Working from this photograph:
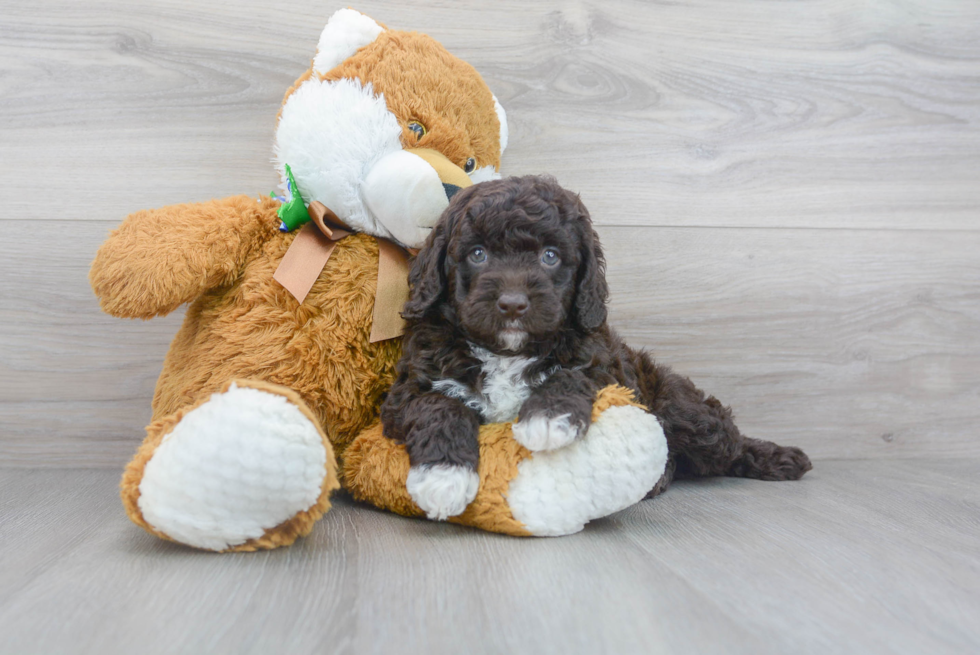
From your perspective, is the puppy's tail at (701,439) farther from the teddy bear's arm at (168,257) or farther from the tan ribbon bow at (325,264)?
the teddy bear's arm at (168,257)

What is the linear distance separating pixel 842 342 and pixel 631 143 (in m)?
0.83

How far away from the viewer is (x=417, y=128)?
1.35 metres

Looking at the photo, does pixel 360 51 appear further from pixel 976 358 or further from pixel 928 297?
pixel 976 358

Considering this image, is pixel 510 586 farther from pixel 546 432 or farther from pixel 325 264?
pixel 325 264

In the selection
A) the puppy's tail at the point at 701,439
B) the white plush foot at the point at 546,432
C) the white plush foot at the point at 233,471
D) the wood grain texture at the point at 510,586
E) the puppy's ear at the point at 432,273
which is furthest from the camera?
the puppy's tail at the point at 701,439

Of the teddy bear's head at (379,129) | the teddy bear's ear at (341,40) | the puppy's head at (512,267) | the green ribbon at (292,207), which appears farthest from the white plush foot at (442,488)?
the teddy bear's ear at (341,40)

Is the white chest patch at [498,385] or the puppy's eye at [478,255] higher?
the puppy's eye at [478,255]

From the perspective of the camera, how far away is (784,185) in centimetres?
191

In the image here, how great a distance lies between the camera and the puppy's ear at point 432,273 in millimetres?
1216

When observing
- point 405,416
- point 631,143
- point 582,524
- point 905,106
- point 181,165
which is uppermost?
point 905,106

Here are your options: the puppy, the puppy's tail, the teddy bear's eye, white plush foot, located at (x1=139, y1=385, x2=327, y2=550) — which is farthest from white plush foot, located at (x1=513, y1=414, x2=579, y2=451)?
the teddy bear's eye

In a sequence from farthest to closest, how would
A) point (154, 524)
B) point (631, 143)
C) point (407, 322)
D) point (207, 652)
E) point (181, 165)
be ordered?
A: point (631, 143) < point (181, 165) < point (407, 322) < point (154, 524) < point (207, 652)

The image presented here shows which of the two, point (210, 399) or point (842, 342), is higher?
point (210, 399)

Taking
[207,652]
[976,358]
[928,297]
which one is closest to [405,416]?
[207,652]
